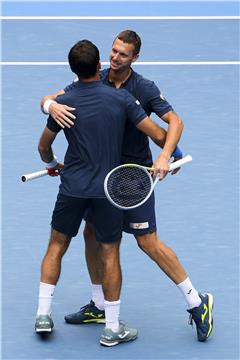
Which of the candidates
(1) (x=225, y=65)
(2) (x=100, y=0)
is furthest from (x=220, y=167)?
(2) (x=100, y=0)

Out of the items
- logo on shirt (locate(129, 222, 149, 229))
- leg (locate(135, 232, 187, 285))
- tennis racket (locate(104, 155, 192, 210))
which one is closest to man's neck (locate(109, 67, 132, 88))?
tennis racket (locate(104, 155, 192, 210))

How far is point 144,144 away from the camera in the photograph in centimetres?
902

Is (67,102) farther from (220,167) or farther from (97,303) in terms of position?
(220,167)

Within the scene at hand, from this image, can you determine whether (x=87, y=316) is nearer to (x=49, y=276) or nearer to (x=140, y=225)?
(x=49, y=276)

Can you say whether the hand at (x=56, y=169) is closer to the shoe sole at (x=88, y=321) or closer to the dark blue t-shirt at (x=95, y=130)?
the dark blue t-shirt at (x=95, y=130)

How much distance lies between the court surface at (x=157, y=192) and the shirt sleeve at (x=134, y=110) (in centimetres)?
154

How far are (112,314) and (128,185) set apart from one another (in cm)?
93

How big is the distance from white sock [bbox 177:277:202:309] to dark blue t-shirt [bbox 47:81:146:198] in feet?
2.94

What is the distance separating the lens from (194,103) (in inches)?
523

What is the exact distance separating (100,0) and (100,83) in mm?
7689

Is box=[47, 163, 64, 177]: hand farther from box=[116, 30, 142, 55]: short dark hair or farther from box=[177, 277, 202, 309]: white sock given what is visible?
box=[177, 277, 202, 309]: white sock

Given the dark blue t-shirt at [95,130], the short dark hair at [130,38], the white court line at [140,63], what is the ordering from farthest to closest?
1. the white court line at [140,63]
2. the short dark hair at [130,38]
3. the dark blue t-shirt at [95,130]

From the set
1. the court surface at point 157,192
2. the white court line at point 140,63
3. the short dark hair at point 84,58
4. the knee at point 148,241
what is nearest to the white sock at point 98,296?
the court surface at point 157,192

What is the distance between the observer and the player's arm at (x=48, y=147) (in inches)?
348
